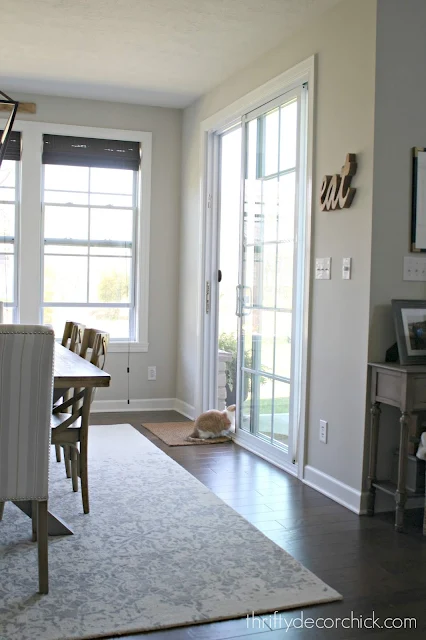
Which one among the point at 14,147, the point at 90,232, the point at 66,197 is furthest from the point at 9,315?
the point at 14,147

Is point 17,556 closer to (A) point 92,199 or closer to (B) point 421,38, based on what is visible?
(B) point 421,38

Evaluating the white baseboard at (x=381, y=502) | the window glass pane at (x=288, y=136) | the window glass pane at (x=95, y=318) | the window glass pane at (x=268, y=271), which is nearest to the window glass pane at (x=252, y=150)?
the window glass pane at (x=288, y=136)

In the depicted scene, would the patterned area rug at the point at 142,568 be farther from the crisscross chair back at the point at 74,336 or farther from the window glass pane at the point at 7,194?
the window glass pane at the point at 7,194

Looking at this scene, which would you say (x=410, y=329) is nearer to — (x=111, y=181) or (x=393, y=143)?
(x=393, y=143)

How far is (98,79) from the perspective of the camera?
5.44 m

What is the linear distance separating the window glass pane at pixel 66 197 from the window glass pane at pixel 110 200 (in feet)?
0.23

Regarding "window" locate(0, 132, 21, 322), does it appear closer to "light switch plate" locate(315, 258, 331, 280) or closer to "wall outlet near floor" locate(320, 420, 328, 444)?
"light switch plate" locate(315, 258, 331, 280)

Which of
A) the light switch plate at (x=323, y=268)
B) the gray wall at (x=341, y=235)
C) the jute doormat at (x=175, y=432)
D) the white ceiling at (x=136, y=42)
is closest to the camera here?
the gray wall at (x=341, y=235)

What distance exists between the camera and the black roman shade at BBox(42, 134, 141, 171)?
5941mm

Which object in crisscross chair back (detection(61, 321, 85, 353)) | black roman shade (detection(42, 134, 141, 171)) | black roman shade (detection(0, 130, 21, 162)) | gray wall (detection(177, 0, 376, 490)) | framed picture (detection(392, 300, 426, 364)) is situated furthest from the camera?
black roman shade (detection(42, 134, 141, 171))

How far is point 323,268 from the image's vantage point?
3.86m

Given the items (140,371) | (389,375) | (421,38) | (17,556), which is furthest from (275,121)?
(17,556)

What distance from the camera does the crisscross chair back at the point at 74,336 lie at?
13.7 feet

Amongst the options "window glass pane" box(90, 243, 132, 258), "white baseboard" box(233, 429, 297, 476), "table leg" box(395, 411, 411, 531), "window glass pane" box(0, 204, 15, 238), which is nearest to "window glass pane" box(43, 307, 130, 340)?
"window glass pane" box(90, 243, 132, 258)
